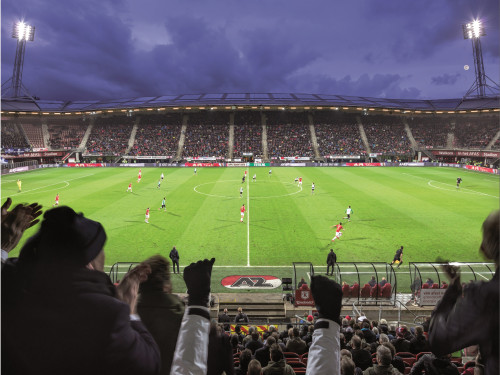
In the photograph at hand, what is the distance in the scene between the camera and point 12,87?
264 ft

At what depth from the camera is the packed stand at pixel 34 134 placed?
77938 mm

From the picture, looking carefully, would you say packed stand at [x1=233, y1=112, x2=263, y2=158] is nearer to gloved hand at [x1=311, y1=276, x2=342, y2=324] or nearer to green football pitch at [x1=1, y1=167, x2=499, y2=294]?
green football pitch at [x1=1, y1=167, x2=499, y2=294]

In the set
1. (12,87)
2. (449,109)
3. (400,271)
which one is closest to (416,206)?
(400,271)

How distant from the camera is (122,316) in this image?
2.06 metres

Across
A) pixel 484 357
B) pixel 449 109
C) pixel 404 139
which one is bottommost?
pixel 484 357

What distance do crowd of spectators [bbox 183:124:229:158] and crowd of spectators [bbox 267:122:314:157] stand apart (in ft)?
37.8

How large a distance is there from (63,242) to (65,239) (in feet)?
0.07

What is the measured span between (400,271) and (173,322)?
57.6ft

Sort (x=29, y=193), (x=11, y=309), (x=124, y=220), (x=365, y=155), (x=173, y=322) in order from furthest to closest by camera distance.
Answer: (x=365, y=155)
(x=29, y=193)
(x=124, y=220)
(x=173, y=322)
(x=11, y=309)

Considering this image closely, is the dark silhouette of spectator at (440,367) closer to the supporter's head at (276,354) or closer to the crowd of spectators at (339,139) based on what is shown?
the supporter's head at (276,354)

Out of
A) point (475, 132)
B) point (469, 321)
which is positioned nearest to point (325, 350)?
point (469, 321)

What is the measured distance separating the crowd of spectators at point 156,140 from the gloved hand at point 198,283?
7605 centimetres

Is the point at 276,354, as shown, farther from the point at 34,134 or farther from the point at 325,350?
the point at 34,134

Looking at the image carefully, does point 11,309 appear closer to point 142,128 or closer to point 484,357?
point 484,357
